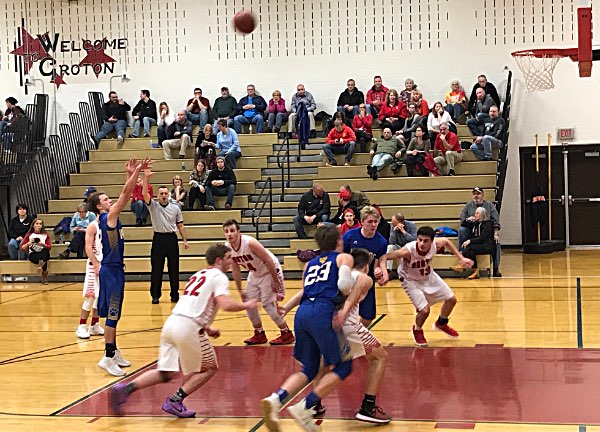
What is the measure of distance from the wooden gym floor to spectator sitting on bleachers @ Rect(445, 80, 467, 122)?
6999 mm

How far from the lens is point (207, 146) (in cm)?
2016

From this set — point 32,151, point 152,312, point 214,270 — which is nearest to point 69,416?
point 214,270

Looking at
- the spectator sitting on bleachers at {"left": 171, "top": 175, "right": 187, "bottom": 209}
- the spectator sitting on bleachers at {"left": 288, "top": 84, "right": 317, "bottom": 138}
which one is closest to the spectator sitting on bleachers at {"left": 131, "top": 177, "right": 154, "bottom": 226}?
the spectator sitting on bleachers at {"left": 171, "top": 175, "right": 187, "bottom": 209}

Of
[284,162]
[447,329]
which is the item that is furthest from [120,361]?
[284,162]

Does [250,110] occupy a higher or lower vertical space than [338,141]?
higher

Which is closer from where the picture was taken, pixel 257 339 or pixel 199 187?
pixel 257 339

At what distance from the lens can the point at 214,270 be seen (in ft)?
24.6

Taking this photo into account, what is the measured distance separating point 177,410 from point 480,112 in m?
14.3

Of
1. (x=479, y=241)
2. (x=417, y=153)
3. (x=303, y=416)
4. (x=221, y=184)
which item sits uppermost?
(x=417, y=153)

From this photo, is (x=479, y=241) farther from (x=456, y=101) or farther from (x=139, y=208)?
(x=139, y=208)

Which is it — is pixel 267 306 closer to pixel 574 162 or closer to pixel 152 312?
pixel 152 312

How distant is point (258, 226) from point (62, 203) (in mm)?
4838

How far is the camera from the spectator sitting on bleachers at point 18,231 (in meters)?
19.2

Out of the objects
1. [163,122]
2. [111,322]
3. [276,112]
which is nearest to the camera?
[111,322]
